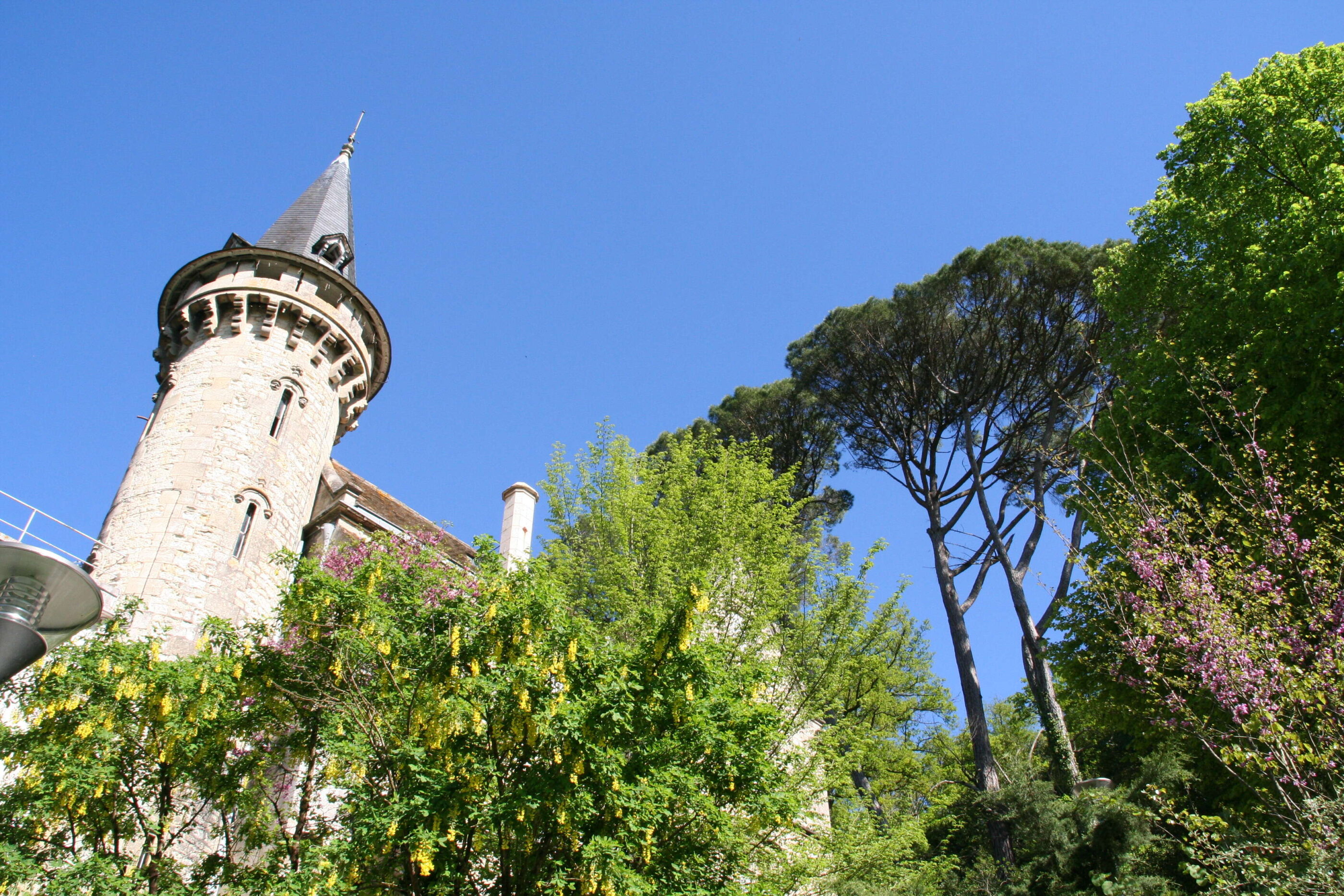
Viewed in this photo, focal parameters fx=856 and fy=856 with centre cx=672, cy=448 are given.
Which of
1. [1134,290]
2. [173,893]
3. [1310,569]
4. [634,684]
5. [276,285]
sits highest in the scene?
[276,285]

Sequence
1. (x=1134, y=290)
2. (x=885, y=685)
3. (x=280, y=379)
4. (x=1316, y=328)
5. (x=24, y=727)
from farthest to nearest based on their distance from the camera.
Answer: (x=885, y=685)
(x=280, y=379)
(x=1134, y=290)
(x=24, y=727)
(x=1316, y=328)

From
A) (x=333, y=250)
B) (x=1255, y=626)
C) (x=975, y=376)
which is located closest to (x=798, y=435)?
(x=975, y=376)

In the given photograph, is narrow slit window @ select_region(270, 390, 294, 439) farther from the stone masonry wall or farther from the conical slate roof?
the conical slate roof

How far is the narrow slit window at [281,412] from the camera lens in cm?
1664

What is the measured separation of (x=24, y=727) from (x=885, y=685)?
1732 centimetres

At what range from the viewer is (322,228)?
21.4m

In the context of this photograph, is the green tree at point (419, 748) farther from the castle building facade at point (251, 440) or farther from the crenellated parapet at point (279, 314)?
the crenellated parapet at point (279, 314)

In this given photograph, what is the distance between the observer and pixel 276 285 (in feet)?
59.7

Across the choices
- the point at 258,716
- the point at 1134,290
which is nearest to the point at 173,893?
the point at 258,716

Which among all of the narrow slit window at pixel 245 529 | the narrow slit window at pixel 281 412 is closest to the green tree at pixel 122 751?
the narrow slit window at pixel 245 529

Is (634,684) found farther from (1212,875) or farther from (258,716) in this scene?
(1212,875)

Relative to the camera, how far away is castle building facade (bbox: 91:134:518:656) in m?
13.9

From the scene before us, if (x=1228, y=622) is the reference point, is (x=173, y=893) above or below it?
below

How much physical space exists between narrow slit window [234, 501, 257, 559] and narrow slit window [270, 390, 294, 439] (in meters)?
1.63
